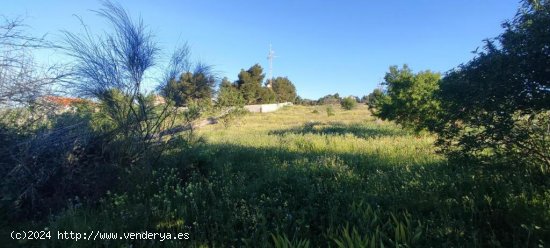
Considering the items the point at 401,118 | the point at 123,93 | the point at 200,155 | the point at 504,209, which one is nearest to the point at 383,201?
the point at 504,209

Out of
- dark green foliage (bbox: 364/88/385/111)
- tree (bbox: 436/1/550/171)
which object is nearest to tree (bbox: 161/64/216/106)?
tree (bbox: 436/1/550/171)

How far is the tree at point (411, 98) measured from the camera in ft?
40.5

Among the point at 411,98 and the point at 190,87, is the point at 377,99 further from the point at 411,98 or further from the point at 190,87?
the point at 190,87

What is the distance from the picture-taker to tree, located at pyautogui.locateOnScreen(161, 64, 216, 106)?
6.28 metres

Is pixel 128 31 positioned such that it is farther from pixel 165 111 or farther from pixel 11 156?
pixel 11 156

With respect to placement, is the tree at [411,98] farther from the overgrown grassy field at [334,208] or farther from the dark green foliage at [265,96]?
the dark green foliage at [265,96]

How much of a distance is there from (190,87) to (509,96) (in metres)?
5.48

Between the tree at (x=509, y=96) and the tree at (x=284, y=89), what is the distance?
7058 cm

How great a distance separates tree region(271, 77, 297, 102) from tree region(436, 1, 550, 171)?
232 ft

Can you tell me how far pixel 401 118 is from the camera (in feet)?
43.7

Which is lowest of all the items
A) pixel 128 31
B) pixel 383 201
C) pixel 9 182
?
pixel 383 201

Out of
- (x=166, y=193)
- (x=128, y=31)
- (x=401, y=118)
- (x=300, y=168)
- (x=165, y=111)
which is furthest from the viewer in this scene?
(x=401, y=118)

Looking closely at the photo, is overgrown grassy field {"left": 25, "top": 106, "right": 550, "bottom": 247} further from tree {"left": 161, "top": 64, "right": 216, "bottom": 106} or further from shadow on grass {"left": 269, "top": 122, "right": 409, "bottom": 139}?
shadow on grass {"left": 269, "top": 122, "right": 409, "bottom": 139}

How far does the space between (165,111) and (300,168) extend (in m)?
2.97
